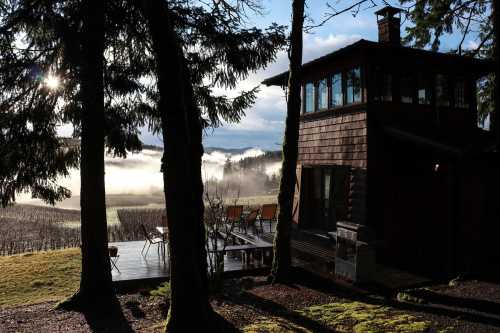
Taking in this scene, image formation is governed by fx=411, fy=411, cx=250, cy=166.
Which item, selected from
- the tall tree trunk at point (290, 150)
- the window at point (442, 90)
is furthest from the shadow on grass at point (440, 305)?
the window at point (442, 90)

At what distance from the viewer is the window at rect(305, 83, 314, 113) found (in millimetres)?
14805

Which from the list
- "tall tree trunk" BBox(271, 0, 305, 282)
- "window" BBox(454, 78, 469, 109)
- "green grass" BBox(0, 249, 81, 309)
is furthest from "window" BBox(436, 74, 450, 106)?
"green grass" BBox(0, 249, 81, 309)

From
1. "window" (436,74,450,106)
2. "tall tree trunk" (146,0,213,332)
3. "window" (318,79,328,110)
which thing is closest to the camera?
"tall tree trunk" (146,0,213,332)

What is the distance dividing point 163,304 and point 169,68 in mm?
4933

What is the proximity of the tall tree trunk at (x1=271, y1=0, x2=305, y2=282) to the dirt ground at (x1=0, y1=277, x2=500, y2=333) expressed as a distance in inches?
24.0

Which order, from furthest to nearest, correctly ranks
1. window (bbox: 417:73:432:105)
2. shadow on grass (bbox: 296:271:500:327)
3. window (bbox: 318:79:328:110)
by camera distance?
1. window (bbox: 318:79:328:110)
2. window (bbox: 417:73:432:105)
3. shadow on grass (bbox: 296:271:500:327)

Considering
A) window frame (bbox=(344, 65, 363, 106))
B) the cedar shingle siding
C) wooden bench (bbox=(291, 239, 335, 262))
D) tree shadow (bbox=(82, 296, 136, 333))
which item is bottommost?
tree shadow (bbox=(82, 296, 136, 333))

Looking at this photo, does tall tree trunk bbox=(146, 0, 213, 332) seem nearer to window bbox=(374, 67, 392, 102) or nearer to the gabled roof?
the gabled roof

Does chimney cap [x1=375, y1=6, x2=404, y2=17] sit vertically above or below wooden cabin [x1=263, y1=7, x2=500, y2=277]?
above

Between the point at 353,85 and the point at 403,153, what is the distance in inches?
100

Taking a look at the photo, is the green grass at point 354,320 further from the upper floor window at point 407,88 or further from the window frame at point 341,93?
the upper floor window at point 407,88

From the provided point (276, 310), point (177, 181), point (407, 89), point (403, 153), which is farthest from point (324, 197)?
point (177, 181)

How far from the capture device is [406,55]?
40.7 ft

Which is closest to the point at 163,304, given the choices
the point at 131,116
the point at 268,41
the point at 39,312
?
the point at 39,312
